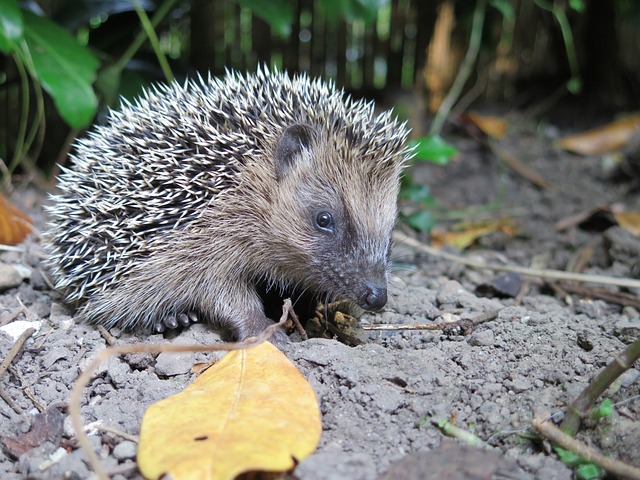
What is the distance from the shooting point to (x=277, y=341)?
361 cm

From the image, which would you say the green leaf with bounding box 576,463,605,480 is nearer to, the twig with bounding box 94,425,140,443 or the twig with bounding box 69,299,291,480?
the twig with bounding box 69,299,291,480

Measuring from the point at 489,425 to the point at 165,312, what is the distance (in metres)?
2.02

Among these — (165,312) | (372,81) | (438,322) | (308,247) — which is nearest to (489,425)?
(438,322)

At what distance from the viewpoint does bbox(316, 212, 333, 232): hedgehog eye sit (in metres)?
3.90

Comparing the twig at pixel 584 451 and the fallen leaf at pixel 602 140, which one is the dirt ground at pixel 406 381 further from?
the fallen leaf at pixel 602 140

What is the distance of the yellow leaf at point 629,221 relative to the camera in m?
5.84

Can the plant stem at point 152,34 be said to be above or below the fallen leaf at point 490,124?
above

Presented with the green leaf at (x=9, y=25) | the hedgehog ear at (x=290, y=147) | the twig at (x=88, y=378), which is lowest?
the twig at (x=88, y=378)

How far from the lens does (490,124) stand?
8.91 metres

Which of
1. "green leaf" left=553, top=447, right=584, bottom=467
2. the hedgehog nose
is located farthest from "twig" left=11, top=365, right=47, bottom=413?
"green leaf" left=553, top=447, right=584, bottom=467

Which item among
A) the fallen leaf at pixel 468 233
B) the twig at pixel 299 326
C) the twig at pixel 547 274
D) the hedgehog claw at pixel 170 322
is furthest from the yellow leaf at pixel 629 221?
the hedgehog claw at pixel 170 322

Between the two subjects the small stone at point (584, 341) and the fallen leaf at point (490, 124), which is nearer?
the small stone at point (584, 341)

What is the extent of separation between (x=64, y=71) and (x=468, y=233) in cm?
355

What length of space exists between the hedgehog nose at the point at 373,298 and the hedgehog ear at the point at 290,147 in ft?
2.80
